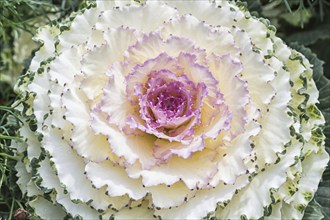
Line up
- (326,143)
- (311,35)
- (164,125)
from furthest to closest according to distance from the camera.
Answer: (311,35), (326,143), (164,125)

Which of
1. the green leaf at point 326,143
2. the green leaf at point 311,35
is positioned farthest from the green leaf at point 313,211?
the green leaf at point 311,35

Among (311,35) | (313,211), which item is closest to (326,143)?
(313,211)

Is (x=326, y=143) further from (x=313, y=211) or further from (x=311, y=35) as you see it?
(x=311, y=35)

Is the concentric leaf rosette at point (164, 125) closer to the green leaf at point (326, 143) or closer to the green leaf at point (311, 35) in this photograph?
the green leaf at point (326, 143)

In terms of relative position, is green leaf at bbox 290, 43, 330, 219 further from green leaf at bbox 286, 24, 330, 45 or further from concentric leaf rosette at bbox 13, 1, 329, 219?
green leaf at bbox 286, 24, 330, 45

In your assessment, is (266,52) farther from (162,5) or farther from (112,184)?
(112,184)

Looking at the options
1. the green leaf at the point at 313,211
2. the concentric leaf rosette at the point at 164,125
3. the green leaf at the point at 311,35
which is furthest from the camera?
the green leaf at the point at 311,35

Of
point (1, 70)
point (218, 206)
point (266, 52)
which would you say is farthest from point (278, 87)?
point (1, 70)

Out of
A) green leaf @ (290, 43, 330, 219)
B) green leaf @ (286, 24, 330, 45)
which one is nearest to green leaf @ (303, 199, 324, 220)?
green leaf @ (290, 43, 330, 219)
